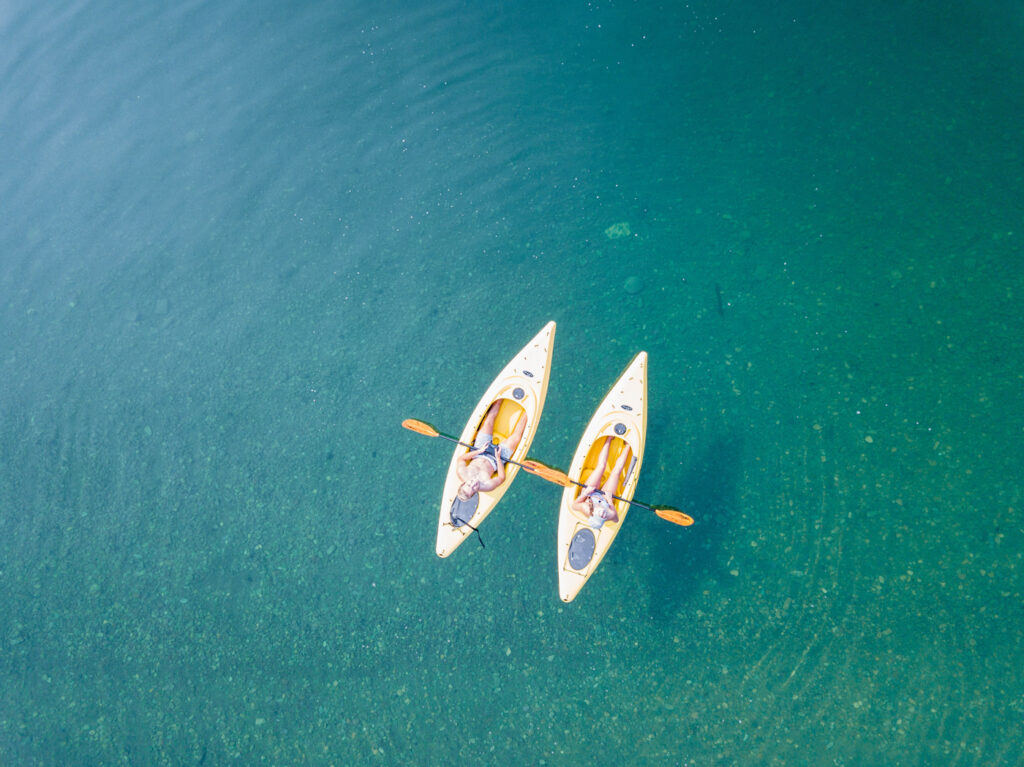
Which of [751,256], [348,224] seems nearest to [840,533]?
[751,256]

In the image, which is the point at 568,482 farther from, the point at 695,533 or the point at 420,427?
the point at 420,427

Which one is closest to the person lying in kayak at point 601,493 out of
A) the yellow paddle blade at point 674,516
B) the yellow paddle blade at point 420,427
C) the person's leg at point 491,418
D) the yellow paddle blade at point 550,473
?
the yellow paddle blade at point 550,473

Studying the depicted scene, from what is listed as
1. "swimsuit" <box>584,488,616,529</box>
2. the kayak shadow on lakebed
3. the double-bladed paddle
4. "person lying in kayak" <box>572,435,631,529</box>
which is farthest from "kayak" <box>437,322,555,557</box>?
the kayak shadow on lakebed

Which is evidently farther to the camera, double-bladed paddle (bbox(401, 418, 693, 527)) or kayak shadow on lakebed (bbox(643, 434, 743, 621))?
kayak shadow on lakebed (bbox(643, 434, 743, 621))

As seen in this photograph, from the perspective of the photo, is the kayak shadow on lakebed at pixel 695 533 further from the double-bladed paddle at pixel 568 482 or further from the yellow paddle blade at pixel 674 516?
the yellow paddle blade at pixel 674 516

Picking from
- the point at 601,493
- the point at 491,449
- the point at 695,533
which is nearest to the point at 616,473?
the point at 601,493

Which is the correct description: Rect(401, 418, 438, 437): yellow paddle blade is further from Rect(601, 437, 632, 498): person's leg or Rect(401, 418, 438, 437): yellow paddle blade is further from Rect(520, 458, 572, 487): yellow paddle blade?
Rect(601, 437, 632, 498): person's leg
